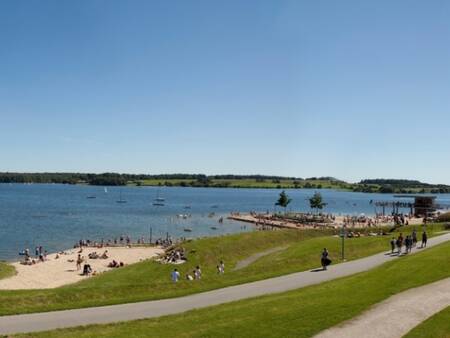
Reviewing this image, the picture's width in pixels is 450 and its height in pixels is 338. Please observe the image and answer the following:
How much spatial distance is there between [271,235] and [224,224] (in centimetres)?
Answer: 5504

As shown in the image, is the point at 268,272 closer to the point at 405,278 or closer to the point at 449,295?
the point at 405,278

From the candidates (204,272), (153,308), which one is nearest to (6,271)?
(204,272)

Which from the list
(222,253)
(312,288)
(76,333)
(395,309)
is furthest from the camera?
(222,253)

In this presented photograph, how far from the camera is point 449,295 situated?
19672mm

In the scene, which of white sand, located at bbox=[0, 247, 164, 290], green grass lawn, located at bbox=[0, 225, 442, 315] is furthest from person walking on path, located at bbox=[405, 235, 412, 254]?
white sand, located at bbox=[0, 247, 164, 290]

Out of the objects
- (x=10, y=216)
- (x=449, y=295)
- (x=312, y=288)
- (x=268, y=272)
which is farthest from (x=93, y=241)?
(x=449, y=295)

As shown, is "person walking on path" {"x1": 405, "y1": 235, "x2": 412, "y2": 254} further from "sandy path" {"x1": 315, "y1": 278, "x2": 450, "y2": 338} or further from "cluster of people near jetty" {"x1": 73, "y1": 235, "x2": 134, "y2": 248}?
"cluster of people near jetty" {"x1": 73, "y1": 235, "x2": 134, "y2": 248}

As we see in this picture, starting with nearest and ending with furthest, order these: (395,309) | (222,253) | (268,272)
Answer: (395,309), (268,272), (222,253)

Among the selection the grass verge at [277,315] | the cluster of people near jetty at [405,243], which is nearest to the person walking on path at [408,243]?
the cluster of people near jetty at [405,243]

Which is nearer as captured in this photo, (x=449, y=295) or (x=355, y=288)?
(x=449, y=295)

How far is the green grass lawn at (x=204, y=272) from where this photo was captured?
20094 mm

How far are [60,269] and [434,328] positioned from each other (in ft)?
139

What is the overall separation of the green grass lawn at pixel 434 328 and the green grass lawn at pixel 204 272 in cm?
1012

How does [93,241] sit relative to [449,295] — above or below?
below
